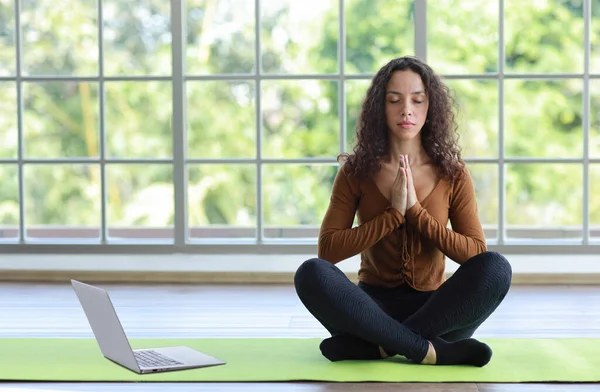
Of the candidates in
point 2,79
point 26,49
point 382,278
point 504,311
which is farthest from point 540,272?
point 26,49

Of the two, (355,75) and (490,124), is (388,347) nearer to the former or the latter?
(355,75)

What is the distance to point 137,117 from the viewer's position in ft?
30.6

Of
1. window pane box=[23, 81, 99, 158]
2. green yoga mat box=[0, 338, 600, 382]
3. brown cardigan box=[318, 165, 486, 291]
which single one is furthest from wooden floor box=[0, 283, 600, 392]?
window pane box=[23, 81, 99, 158]

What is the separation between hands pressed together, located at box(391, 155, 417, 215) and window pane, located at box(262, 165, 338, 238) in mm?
5164

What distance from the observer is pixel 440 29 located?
9180 millimetres

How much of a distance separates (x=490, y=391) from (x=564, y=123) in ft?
24.3

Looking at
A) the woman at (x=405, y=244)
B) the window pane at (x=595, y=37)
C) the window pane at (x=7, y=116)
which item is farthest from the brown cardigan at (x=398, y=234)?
the window pane at (x=595, y=37)

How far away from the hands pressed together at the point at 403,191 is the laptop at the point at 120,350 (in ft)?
2.54

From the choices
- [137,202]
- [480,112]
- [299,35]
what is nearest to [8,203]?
[137,202]

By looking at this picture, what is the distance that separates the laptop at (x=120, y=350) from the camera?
296 centimetres

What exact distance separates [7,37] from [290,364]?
544 cm

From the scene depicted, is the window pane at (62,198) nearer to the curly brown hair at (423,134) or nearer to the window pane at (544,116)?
the window pane at (544,116)

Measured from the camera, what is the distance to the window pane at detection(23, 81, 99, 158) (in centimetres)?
948

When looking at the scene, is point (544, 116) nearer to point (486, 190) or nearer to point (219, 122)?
point (486, 190)
